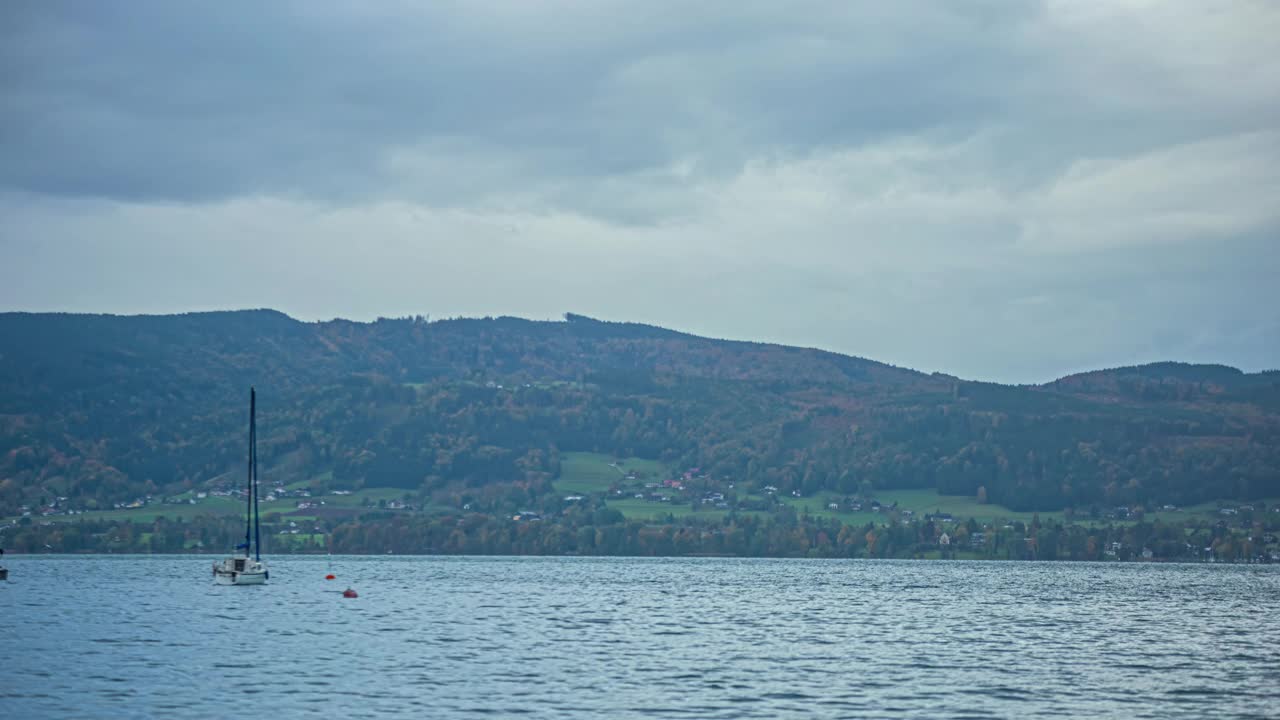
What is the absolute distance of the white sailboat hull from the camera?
15375cm

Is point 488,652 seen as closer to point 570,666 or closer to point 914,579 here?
point 570,666

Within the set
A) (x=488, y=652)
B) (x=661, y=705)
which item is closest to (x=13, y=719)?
(x=661, y=705)

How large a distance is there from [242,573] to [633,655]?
86.4m

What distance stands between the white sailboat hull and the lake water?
579 centimetres

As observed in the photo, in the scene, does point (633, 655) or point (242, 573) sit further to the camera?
point (242, 573)

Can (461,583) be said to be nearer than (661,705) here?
No

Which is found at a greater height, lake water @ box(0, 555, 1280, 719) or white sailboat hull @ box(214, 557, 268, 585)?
white sailboat hull @ box(214, 557, 268, 585)

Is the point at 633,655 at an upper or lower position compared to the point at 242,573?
lower

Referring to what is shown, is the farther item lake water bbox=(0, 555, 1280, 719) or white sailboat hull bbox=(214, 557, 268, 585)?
white sailboat hull bbox=(214, 557, 268, 585)

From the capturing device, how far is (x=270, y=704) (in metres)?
58.3

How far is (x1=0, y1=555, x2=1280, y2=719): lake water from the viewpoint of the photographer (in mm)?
59250

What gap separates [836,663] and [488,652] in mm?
19764

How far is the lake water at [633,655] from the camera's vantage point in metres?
59.2

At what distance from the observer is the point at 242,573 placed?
153625mm
